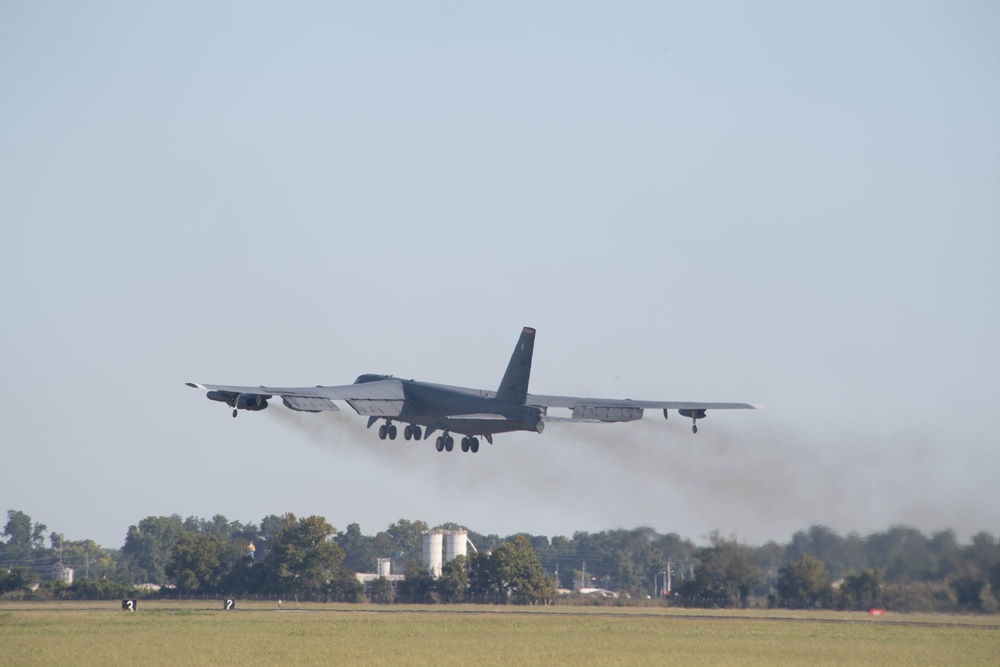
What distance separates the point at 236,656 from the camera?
4381 centimetres

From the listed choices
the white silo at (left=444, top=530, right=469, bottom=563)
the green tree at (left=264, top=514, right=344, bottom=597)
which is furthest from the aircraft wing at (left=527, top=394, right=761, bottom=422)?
the white silo at (left=444, top=530, right=469, bottom=563)

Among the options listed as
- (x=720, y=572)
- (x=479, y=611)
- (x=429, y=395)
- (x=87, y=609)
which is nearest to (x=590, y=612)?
(x=479, y=611)

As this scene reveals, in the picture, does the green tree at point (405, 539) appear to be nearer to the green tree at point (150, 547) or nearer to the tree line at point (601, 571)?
the tree line at point (601, 571)

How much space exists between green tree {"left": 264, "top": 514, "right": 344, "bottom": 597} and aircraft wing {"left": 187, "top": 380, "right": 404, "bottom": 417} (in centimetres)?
2447

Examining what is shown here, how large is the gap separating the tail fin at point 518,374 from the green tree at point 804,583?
48.9 feet

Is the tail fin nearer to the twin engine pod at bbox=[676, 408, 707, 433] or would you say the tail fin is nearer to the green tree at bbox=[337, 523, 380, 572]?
the twin engine pod at bbox=[676, 408, 707, 433]

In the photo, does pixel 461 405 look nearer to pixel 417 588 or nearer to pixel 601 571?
pixel 417 588

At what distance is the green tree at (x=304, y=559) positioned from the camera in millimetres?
84625

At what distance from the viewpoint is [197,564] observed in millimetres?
86938

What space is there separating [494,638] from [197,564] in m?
42.8

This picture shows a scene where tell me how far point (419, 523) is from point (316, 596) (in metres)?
89.9

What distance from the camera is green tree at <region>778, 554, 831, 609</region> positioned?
54.9 meters

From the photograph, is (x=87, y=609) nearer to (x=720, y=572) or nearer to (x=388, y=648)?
(x=388, y=648)

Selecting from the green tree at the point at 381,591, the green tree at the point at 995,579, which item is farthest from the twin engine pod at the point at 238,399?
the green tree at the point at 995,579
